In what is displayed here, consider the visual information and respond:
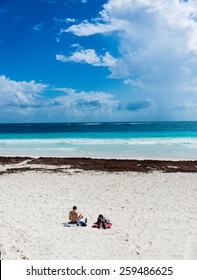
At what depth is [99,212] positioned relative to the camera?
12250 millimetres

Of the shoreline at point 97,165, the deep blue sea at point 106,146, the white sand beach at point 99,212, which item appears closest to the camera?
the white sand beach at point 99,212

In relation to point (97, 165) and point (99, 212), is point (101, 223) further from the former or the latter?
point (97, 165)

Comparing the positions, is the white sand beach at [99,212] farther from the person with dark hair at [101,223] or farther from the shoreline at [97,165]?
the shoreline at [97,165]

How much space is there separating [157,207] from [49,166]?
42.0 ft

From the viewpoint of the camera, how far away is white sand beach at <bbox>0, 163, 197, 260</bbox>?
8.48 m

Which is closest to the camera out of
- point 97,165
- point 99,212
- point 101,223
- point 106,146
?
point 101,223

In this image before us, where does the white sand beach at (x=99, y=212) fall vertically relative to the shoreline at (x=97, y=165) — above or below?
below

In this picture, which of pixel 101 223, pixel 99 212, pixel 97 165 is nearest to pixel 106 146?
Result: pixel 97 165

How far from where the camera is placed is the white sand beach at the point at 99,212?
27.8 ft

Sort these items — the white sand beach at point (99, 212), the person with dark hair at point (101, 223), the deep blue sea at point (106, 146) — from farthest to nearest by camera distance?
the deep blue sea at point (106, 146), the person with dark hair at point (101, 223), the white sand beach at point (99, 212)

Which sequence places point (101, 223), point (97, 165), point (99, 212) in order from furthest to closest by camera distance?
point (97, 165), point (99, 212), point (101, 223)

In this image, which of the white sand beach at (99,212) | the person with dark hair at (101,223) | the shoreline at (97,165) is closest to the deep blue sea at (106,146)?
the shoreline at (97,165)
